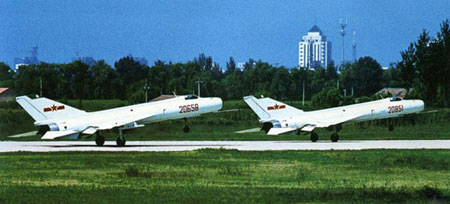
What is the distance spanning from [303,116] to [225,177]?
2210cm

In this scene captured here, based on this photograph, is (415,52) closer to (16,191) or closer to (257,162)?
(257,162)

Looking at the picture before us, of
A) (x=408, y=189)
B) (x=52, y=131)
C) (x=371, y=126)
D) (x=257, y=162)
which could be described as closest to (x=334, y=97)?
(x=371, y=126)

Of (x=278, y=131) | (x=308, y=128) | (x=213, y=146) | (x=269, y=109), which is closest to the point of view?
(x=213, y=146)

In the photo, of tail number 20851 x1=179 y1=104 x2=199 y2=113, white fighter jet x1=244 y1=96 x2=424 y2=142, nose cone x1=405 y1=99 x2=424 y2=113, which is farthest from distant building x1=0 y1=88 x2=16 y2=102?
nose cone x1=405 y1=99 x2=424 y2=113

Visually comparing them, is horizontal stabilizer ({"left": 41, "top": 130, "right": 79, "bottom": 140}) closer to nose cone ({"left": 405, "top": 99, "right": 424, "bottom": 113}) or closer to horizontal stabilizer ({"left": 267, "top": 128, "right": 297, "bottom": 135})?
horizontal stabilizer ({"left": 267, "top": 128, "right": 297, "bottom": 135})

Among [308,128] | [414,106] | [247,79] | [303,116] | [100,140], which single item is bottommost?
[100,140]

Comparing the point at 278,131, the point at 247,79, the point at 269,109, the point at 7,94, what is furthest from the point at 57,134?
the point at 247,79

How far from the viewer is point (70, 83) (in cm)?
9006

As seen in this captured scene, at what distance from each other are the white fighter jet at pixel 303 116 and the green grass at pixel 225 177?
10.5 m

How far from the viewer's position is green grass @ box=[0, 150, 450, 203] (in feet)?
65.1

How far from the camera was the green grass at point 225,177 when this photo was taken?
19.8 m

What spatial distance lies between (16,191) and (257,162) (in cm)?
1118

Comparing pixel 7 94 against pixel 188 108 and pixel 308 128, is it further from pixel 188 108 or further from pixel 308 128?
pixel 308 128

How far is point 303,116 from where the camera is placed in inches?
→ 1832
